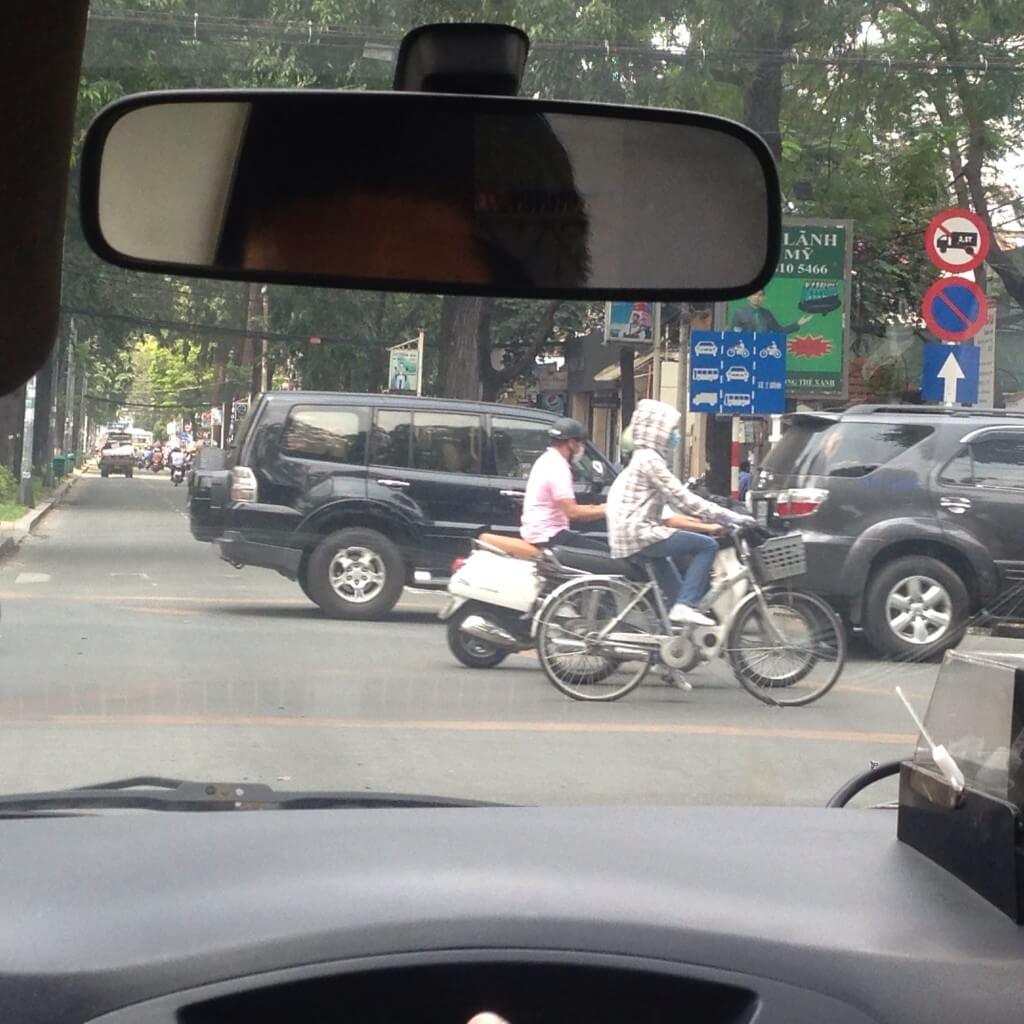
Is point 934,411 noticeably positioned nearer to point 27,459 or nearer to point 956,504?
point 956,504

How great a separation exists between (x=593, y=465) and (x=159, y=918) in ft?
10.1

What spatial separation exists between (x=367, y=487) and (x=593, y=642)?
2.03 meters

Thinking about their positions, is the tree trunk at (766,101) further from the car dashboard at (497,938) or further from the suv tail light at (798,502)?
the suv tail light at (798,502)

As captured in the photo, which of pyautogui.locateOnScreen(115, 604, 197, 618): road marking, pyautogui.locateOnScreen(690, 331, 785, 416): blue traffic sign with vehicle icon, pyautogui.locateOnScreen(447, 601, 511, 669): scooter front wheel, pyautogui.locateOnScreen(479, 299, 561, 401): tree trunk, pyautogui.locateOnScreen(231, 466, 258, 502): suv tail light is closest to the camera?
pyautogui.locateOnScreen(479, 299, 561, 401): tree trunk

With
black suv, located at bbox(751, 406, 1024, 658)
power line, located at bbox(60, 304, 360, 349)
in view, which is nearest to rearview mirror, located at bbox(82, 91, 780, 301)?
power line, located at bbox(60, 304, 360, 349)

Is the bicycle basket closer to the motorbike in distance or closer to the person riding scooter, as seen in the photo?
the motorbike in distance

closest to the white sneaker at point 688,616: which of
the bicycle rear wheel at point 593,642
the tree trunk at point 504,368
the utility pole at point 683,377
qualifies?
the bicycle rear wheel at point 593,642

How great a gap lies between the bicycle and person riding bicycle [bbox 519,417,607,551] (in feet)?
1.42

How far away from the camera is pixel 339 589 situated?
254 inches

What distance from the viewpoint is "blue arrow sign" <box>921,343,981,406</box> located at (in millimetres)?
4355

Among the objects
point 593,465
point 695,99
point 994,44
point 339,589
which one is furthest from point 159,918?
point 339,589

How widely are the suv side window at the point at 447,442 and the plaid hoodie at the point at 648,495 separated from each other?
460 millimetres

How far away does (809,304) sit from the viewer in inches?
149

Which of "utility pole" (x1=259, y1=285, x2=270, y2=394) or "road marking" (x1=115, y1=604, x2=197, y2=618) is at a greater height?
"utility pole" (x1=259, y1=285, x2=270, y2=394)
